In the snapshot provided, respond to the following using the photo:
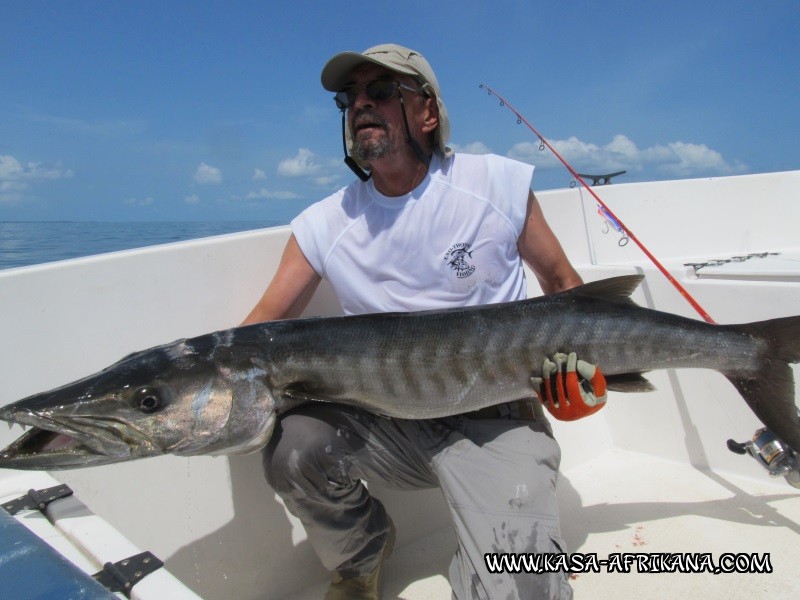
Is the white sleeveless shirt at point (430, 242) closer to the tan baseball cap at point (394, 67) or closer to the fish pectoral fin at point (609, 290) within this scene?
the tan baseball cap at point (394, 67)

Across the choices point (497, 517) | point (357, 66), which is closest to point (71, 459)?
point (497, 517)

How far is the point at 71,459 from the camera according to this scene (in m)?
1.97

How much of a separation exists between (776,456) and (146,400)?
295 centimetres

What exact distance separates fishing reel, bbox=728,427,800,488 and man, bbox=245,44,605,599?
106 centimetres

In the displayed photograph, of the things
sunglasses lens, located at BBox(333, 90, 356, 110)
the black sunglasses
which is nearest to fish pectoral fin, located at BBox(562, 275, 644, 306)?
the black sunglasses

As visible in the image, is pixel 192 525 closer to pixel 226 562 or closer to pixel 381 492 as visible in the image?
pixel 226 562

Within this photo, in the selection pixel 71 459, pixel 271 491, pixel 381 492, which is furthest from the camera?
pixel 381 492

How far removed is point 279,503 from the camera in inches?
121

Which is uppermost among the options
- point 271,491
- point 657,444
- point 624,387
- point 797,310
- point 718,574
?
point 797,310

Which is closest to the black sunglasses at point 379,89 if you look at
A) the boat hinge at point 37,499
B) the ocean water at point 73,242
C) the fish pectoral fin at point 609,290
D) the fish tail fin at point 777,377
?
the ocean water at point 73,242

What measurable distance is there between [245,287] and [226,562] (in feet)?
4.74

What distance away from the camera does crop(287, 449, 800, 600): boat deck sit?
2.88 metres

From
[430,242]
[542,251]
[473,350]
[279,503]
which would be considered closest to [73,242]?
[279,503]

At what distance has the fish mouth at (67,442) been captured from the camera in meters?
1.92
